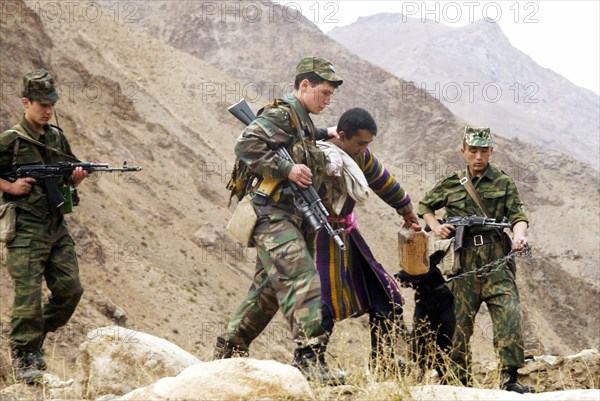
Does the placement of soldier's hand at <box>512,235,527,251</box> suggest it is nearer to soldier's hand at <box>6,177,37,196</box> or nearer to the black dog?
the black dog

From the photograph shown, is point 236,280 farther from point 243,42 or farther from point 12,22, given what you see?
point 243,42

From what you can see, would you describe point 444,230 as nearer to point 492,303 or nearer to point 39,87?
point 492,303

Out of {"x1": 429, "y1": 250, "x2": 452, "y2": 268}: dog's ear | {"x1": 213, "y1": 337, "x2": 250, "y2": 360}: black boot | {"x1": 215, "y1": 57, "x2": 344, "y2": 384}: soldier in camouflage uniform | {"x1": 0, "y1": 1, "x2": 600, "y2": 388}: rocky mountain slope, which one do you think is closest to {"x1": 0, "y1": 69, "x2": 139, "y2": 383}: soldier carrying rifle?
{"x1": 0, "y1": 1, "x2": 600, "y2": 388}: rocky mountain slope

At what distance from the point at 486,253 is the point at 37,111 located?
3286 millimetres

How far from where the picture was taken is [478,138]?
595 cm

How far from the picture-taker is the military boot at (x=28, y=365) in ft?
Answer: 18.3

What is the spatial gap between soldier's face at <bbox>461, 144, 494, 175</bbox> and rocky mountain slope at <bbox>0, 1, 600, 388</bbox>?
1.26m

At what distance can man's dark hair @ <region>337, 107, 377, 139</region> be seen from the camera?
5543 mm

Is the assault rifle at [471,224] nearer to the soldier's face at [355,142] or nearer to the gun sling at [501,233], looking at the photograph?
the gun sling at [501,233]

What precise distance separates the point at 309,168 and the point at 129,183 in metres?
19.4

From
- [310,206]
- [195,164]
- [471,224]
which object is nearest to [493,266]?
[471,224]

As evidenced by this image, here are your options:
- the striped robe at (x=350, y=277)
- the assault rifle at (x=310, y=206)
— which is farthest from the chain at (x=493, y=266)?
the assault rifle at (x=310, y=206)

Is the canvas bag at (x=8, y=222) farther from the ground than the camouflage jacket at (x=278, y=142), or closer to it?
closer to it

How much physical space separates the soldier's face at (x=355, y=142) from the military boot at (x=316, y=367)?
140 cm
